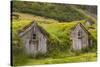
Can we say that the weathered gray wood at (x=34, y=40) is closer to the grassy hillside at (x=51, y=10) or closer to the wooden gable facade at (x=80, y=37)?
the grassy hillside at (x=51, y=10)

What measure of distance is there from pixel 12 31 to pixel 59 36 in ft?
1.72

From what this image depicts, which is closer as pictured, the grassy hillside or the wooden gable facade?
the grassy hillside

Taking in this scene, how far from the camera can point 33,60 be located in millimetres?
2330

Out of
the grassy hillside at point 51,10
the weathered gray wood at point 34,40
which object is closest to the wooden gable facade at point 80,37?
the grassy hillside at point 51,10

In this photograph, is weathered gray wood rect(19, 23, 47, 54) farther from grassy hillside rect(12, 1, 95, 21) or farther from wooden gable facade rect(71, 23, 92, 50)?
wooden gable facade rect(71, 23, 92, 50)

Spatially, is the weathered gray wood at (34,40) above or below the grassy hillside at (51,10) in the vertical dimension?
below

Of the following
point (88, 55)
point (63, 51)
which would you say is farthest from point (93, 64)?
point (63, 51)

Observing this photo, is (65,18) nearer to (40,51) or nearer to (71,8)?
(71,8)

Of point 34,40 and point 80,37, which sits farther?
point 80,37

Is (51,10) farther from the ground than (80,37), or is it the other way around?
(51,10)

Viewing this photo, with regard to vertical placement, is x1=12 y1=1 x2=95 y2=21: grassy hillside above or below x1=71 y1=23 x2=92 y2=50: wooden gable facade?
above

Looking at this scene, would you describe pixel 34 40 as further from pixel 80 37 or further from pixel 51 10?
pixel 80 37

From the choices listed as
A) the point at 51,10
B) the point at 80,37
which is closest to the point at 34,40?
the point at 51,10

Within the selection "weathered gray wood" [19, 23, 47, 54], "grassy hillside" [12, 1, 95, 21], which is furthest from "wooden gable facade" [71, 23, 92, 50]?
"weathered gray wood" [19, 23, 47, 54]
